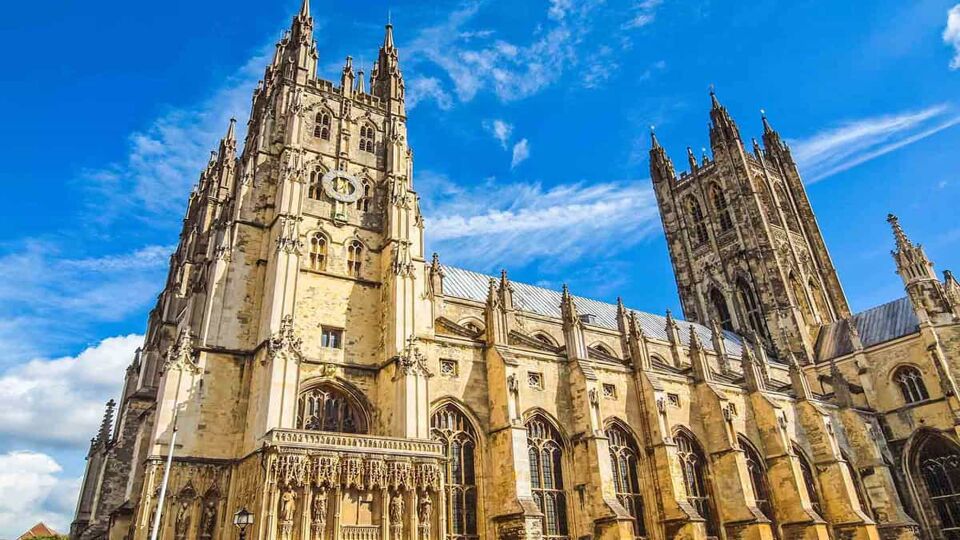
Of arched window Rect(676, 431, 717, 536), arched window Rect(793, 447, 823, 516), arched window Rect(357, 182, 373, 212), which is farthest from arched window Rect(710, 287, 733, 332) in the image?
arched window Rect(357, 182, 373, 212)

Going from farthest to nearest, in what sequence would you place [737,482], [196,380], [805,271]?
[805,271] < [737,482] < [196,380]

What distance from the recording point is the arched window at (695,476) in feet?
98.5

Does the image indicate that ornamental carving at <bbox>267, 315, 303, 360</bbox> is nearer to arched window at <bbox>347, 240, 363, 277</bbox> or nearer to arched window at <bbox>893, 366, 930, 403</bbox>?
arched window at <bbox>347, 240, 363, 277</bbox>

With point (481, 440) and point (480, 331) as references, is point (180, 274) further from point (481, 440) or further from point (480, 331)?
point (481, 440)

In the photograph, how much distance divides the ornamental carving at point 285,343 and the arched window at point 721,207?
4560 centimetres

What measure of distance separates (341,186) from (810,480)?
3025 cm

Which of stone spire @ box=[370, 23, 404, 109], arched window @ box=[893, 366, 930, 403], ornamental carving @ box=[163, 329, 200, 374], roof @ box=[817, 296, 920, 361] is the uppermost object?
stone spire @ box=[370, 23, 404, 109]

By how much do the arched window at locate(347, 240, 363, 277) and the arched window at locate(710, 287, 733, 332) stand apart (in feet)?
126

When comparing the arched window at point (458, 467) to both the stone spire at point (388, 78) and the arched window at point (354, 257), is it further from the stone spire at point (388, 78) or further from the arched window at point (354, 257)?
the stone spire at point (388, 78)

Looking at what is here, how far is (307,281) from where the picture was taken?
84.6 ft

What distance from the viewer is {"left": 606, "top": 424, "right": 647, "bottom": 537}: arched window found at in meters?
27.6

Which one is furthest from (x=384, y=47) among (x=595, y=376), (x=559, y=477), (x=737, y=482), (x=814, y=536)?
(x=814, y=536)

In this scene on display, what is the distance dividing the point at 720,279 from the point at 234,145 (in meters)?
41.7

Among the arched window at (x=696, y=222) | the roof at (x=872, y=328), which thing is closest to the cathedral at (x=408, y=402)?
the roof at (x=872, y=328)
